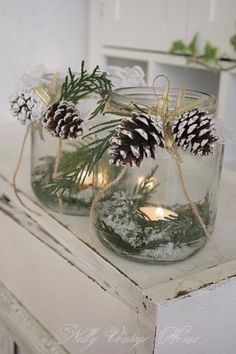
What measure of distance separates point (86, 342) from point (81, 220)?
5.7 inches

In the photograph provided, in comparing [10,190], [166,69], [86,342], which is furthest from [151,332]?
[166,69]

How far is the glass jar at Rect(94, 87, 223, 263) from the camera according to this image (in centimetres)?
46

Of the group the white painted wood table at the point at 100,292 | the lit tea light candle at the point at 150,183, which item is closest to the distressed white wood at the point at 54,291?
the white painted wood table at the point at 100,292

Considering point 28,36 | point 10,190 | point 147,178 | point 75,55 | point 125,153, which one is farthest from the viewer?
point 75,55

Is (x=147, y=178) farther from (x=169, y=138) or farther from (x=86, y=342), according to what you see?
(x=86, y=342)

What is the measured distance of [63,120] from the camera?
0.50 meters

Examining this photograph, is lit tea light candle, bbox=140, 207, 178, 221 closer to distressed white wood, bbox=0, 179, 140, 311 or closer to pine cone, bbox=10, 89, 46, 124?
distressed white wood, bbox=0, 179, 140, 311

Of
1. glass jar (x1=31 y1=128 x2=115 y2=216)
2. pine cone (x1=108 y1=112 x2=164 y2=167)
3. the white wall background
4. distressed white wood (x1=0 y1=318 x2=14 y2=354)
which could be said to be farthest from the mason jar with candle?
the white wall background

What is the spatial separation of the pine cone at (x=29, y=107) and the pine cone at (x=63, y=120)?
0.04 m

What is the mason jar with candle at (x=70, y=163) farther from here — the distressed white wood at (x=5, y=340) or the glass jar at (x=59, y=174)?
the distressed white wood at (x=5, y=340)

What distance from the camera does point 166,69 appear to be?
109 cm

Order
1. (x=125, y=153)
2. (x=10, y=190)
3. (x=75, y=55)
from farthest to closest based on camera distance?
1. (x=75, y=55)
2. (x=10, y=190)
3. (x=125, y=153)

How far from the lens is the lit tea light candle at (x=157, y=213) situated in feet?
1.52

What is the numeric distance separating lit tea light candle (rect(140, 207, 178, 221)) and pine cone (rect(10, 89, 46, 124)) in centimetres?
19
